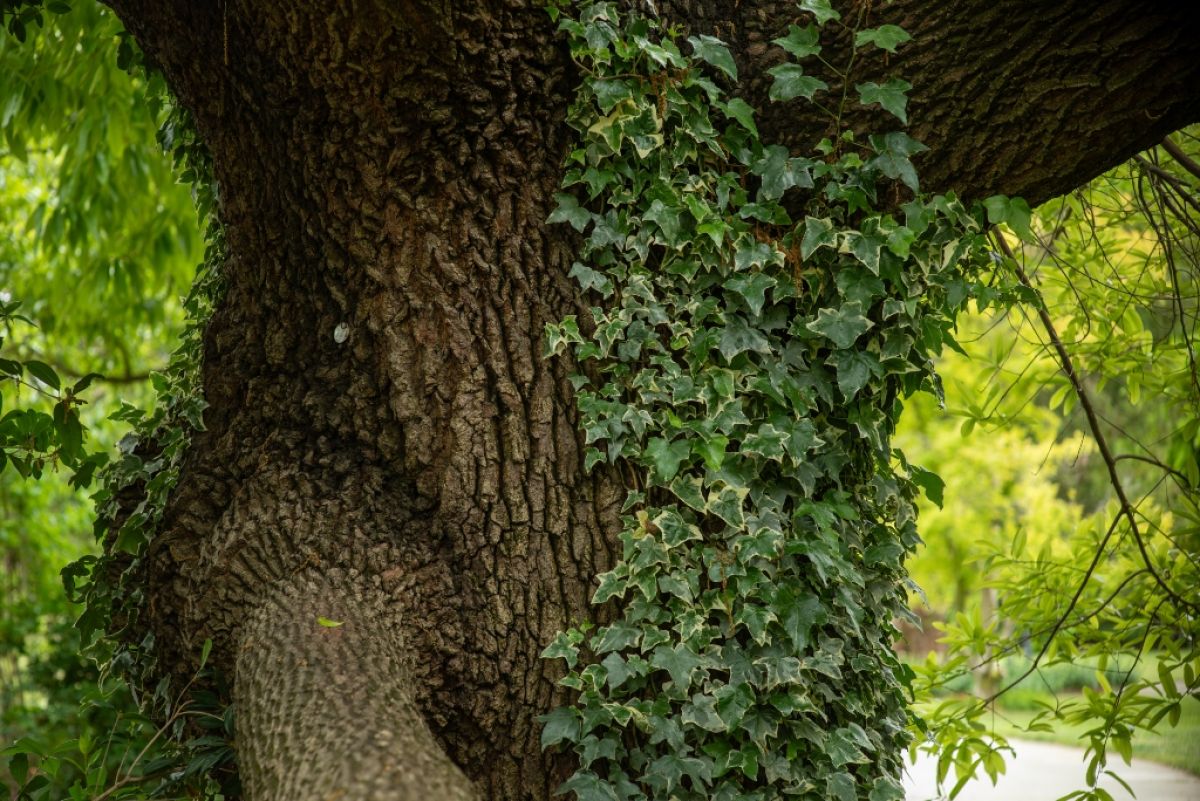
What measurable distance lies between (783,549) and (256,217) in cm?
144

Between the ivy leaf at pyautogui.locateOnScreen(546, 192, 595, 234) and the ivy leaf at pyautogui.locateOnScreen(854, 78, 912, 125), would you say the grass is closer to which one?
the ivy leaf at pyautogui.locateOnScreen(854, 78, 912, 125)

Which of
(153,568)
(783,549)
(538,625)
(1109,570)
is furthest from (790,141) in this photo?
(1109,570)

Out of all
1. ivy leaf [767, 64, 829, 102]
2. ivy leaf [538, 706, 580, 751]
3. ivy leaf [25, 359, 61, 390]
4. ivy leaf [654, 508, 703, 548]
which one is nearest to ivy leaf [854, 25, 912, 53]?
ivy leaf [767, 64, 829, 102]

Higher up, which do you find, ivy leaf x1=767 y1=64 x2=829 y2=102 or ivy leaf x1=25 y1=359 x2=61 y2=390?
ivy leaf x1=767 y1=64 x2=829 y2=102

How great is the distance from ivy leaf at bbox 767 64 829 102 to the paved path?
6.78 m

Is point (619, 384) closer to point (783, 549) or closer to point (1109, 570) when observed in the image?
point (783, 549)

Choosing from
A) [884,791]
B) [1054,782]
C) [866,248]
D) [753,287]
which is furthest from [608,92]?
[1054,782]

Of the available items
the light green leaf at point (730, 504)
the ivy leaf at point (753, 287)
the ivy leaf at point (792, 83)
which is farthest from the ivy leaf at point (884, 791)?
the ivy leaf at point (792, 83)

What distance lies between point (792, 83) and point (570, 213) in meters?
0.56

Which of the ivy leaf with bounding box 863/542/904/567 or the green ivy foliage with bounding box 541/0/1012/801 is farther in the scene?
the ivy leaf with bounding box 863/542/904/567

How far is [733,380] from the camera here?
2104 mm

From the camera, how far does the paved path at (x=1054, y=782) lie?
7984 mm

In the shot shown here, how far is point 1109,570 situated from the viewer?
15.0 ft

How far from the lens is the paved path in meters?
7.98
